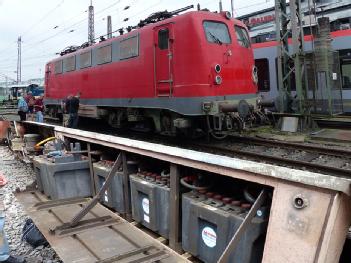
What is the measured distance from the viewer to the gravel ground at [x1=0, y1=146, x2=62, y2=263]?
4837 mm

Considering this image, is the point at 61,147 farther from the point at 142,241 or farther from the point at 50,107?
Result: the point at 50,107

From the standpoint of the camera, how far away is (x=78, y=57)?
15680 millimetres

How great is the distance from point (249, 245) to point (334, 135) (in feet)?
30.8

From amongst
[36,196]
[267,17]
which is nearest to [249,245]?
[36,196]

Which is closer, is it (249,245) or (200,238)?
(249,245)

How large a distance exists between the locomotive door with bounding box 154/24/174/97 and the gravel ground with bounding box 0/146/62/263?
3759 mm

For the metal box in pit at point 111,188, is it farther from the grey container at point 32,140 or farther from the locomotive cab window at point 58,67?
the locomotive cab window at point 58,67

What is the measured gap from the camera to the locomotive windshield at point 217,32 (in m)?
10.2

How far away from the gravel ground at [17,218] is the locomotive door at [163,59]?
Result: 12.3 ft

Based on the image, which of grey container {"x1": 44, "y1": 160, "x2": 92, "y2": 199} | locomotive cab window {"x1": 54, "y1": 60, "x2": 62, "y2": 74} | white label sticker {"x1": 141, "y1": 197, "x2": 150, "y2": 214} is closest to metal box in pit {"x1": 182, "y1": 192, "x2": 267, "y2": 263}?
white label sticker {"x1": 141, "y1": 197, "x2": 150, "y2": 214}

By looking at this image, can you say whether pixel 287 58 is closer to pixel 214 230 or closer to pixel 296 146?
pixel 296 146

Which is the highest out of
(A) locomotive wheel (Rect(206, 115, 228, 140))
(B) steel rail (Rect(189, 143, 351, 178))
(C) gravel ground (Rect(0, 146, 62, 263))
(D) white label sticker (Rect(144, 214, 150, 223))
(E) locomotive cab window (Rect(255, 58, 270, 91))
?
(E) locomotive cab window (Rect(255, 58, 270, 91))

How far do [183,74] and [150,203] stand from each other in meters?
6.19

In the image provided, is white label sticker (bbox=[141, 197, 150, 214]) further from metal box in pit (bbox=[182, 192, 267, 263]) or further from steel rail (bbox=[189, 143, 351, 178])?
steel rail (bbox=[189, 143, 351, 178])
